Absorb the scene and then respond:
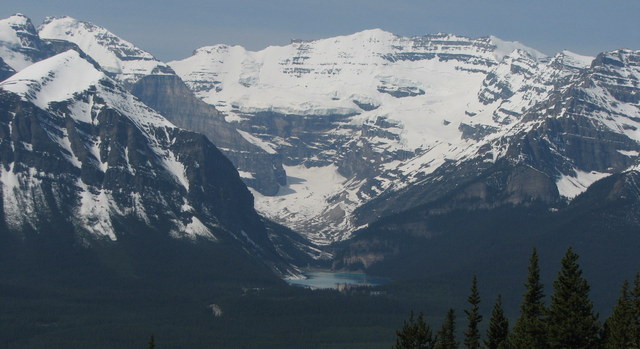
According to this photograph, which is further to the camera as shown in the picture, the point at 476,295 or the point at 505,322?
the point at 476,295

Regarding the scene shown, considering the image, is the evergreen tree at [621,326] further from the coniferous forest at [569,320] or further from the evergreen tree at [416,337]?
the evergreen tree at [416,337]

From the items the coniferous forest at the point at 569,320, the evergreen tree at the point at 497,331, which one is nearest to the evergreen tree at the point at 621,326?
the coniferous forest at the point at 569,320

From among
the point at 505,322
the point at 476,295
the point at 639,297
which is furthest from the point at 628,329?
the point at 476,295

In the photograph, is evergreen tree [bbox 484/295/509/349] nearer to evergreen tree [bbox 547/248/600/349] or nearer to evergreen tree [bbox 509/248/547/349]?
evergreen tree [bbox 509/248/547/349]

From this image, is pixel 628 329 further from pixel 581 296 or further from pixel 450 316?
pixel 450 316

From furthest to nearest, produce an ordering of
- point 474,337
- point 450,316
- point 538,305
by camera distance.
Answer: point 450,316
point 474,337
point 538,305

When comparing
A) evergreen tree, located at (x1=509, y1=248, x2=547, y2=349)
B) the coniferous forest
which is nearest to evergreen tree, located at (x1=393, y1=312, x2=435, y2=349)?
the coniferous forest

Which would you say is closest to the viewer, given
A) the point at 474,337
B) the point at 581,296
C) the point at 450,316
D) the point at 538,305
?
the point at 581,296
